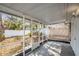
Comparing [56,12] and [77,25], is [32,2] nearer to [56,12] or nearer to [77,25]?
[56,12]

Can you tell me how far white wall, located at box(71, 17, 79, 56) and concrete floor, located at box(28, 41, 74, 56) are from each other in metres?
0.09

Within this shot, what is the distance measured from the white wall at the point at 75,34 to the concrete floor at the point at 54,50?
0.09 meters

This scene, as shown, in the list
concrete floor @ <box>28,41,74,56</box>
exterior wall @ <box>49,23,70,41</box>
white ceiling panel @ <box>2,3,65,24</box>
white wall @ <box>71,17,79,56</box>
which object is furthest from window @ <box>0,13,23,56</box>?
white wall @ <box>71,17,79,56</box>

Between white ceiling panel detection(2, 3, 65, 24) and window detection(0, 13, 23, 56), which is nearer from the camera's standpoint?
window detection(0, 13, 23, 56)

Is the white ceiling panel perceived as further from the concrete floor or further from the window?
the concrete floor

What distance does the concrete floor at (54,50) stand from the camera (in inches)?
86.3

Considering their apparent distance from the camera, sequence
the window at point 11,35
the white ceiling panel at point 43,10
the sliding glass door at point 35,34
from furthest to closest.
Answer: the sliding glass door at point 35,34
the white ceiling panel at point 43,10
the window at point 11,35

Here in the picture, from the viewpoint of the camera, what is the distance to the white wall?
2.15m

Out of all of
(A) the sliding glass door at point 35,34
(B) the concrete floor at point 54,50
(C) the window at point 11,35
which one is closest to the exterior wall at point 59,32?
(B) the concrete floor at point 54,50

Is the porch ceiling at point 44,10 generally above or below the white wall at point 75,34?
above

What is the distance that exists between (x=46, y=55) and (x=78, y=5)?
109 cm

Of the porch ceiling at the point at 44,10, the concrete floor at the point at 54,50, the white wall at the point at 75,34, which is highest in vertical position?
the porch ceiling at the point at 44,10

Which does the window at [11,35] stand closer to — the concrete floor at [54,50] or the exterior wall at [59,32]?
the concrete floor at [54,50]

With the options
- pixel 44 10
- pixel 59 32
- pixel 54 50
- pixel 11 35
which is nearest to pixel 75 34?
pixel 59 32
